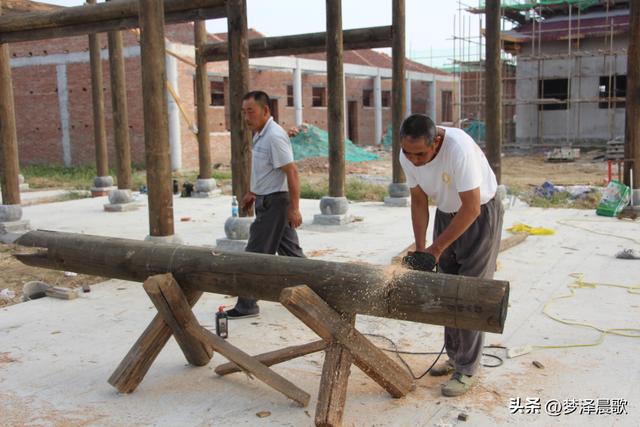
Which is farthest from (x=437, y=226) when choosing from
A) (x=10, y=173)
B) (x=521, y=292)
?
(x=10, y=173)

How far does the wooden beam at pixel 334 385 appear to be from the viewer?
11.0 ft

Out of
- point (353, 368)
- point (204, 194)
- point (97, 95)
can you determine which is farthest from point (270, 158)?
point (97, 95)

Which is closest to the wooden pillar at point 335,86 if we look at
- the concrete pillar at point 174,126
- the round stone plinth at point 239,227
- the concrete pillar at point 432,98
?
the round stone plinth at point 239,227

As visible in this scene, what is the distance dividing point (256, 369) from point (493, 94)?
6836 millimetres

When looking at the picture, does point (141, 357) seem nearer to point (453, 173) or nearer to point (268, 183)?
point (268, 183)

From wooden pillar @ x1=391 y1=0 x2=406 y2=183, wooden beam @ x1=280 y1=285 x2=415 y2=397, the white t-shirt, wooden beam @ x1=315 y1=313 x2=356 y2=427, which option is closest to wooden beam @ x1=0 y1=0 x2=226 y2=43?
wooden pillar @ x1=391 y1=0 x2=406 y2=183

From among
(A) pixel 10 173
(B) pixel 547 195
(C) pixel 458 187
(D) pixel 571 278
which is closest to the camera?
(C) pixel 458 187

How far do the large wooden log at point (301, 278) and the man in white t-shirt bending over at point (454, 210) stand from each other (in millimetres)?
324

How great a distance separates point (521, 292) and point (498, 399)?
2.39 metres

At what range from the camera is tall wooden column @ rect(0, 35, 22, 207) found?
8719 mm

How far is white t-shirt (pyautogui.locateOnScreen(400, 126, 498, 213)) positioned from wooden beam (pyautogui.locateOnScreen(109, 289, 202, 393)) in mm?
1550

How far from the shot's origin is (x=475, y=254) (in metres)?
3.88

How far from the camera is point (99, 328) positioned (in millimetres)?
5273

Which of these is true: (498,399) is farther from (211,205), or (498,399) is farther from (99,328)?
(211,205)
